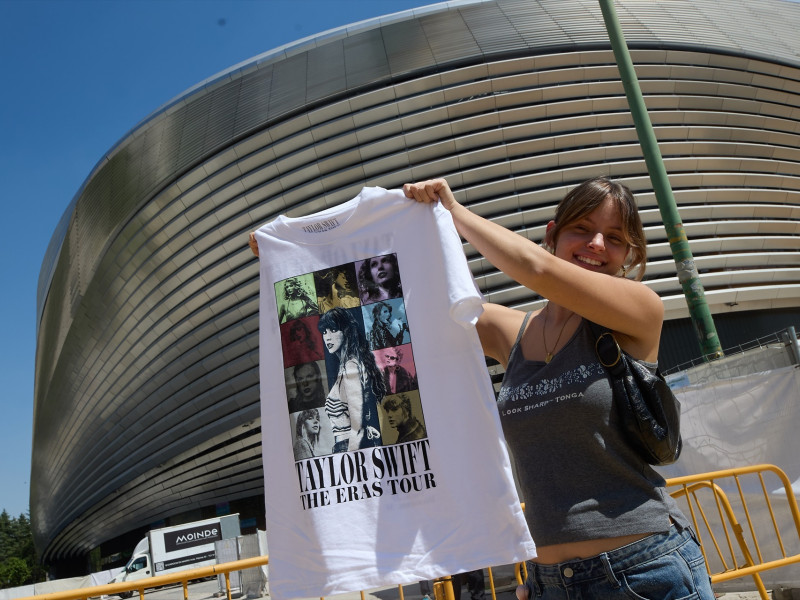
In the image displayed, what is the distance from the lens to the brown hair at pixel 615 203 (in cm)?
200

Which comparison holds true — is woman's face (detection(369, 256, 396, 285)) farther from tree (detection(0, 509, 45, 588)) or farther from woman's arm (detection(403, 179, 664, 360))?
tree (detection(0, 509, 45, 588))

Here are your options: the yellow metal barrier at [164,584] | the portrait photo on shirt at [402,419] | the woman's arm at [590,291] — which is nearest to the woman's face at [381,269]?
the portrait photo on shirt at [402,419]

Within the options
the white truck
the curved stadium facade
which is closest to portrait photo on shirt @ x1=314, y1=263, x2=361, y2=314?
the white truck

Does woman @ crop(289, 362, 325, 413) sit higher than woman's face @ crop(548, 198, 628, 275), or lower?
lower

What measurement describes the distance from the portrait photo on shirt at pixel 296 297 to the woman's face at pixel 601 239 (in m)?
1.03

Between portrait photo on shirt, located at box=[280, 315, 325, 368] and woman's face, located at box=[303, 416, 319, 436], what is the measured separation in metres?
0.22

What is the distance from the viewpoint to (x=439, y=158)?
3148 cm

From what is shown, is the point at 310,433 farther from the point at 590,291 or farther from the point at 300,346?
the point at 590,291

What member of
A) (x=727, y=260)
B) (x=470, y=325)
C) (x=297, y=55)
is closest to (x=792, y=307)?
(x=727, y=260)

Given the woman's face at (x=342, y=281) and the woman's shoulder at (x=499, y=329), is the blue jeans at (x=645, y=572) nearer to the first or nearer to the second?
the woman's shoulder at (x=499, y=329)

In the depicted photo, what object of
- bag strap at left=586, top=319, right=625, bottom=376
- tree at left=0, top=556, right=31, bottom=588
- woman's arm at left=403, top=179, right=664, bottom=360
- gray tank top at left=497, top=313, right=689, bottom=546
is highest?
tree at left=0, top=556, right=31, bottom=588

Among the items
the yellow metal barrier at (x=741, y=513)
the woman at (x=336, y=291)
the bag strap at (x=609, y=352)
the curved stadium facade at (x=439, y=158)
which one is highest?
the curved stadium facade at (x=439, y=158)

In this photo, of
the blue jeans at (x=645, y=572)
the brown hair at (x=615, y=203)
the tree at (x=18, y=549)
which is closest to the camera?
the blue jeans at (x=645, y=572)

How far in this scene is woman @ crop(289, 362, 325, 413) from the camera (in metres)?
2.44
